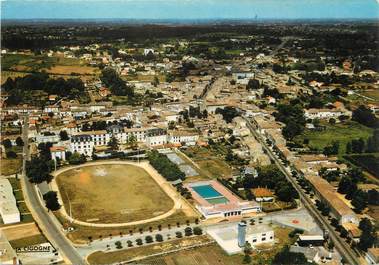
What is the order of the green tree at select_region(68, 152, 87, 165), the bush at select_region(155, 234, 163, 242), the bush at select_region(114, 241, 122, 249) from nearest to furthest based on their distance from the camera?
the bush at select_region(114, 241, 122, 249)
the bush at select_region(155, 234, 163, 242)
the green tree at select_region(68, 152, 87, 165)

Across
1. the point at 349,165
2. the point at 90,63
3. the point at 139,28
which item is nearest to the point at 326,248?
the point at 349,165

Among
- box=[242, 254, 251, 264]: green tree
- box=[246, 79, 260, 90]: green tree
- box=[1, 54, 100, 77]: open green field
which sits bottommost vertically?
box=[242, 254, 251, 264]: green tree

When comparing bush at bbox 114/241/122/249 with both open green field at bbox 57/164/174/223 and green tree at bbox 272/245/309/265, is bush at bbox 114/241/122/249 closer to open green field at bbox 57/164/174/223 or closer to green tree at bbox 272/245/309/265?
open green field at bbox 57/164/174/223

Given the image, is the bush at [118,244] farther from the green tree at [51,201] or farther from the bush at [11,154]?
the bush at [11,154]

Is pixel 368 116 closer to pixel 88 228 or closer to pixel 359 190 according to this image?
pixel 359 190

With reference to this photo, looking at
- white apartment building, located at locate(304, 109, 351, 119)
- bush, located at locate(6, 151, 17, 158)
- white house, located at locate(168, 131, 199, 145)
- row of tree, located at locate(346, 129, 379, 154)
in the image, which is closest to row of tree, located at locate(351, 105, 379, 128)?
white apartment building, located at locate(304, 109, 351, 119)

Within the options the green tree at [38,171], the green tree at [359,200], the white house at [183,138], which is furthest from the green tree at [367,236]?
the green tree at [38,171]
